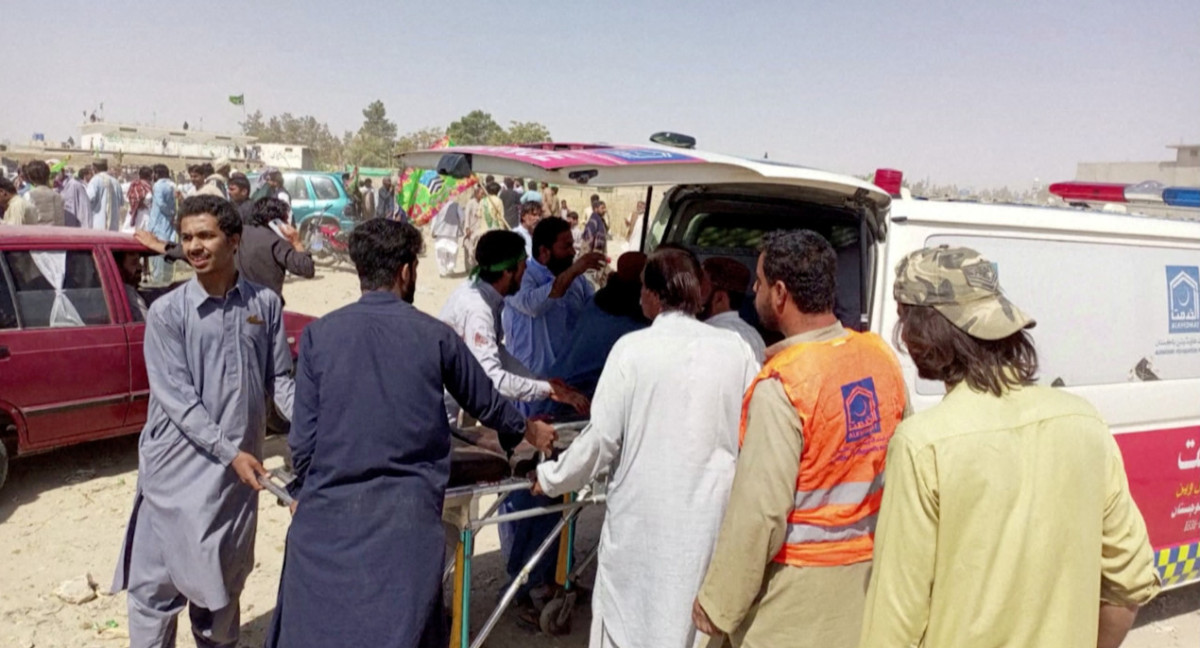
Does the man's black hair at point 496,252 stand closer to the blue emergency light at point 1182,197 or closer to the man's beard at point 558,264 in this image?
the man's beard at point 558,264

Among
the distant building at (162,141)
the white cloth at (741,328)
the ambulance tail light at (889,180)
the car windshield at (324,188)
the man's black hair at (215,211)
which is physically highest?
the distant building at (162,141)

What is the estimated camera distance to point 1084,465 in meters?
1.69

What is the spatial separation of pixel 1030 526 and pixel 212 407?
261cm

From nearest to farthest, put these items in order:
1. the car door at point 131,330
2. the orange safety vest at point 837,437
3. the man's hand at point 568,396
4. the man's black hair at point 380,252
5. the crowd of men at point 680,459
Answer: the crowd of men at point 680,459 < the orange safety vest at point 837,437 < the man's black hair at point 380,252 < the man's hand at point 568,396 < the car door at point 131,330

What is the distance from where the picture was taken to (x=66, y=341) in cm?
546

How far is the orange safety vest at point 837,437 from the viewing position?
230cm

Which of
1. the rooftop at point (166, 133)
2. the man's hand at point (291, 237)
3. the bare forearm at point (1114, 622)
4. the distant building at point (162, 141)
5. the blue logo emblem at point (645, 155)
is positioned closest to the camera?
the bare forearm at point (1114, 622)

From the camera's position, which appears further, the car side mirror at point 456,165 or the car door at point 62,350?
the car door at point 62,350

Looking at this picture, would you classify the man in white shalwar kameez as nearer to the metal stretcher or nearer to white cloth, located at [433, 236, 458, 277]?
the metal stretcher

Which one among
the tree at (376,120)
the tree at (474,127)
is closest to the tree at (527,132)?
the tree at (474,127)

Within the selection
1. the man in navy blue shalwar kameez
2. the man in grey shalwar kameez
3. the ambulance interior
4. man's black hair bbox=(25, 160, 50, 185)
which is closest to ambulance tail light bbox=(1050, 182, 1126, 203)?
the ambulance interior

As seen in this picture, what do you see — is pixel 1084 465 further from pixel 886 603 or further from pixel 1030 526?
pixel 886 603

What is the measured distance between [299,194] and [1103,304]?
1731 centimetres

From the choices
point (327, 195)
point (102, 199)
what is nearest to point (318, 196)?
point (327, 195)
